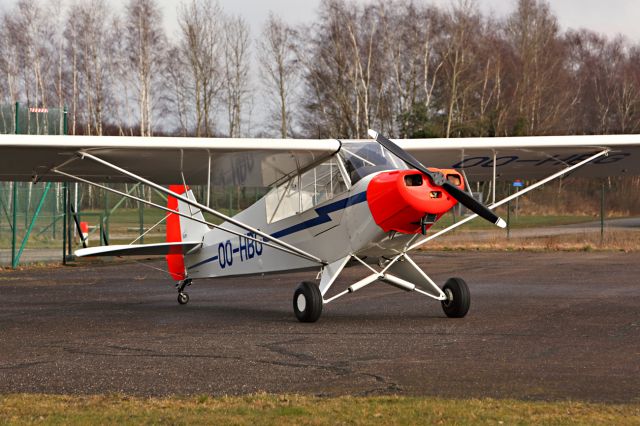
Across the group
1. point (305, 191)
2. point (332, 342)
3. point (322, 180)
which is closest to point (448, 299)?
point (322, 180)

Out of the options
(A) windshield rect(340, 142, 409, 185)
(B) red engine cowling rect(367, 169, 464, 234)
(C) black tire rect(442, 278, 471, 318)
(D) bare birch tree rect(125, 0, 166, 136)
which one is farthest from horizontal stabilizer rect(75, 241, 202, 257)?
(D) bare birch tree rect(125, 0, 166, 136)

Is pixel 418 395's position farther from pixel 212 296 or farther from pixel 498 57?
pixel 498 57

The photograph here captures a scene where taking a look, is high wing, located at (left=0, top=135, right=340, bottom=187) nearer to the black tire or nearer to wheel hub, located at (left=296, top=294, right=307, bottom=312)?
wheel hub, located at (left=296, top=294, right=307, bottom=312)

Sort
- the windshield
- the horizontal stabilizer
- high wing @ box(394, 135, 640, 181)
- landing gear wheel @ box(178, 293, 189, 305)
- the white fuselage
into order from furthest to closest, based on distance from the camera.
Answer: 1. landing gear wheel @ box(178, 293, 189, 305)
2. the horizontal stabilizer
3. high wing @ box(394, 135, 640, 181)
4. the white fuselage
5. the windshield

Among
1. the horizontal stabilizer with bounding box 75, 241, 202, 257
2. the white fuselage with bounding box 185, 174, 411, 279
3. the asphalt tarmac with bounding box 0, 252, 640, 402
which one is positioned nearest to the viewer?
the asphalt tarmac with bounding box 0, 252, 640, 402

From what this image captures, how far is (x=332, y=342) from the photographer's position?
1027cm

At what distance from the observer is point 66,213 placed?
986 inches

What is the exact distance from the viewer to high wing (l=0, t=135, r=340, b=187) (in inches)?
469

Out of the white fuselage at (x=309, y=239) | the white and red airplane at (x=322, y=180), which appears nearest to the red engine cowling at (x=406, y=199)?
the white and red airplane at (x=322, y=180)

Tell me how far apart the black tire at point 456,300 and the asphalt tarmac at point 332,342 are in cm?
19

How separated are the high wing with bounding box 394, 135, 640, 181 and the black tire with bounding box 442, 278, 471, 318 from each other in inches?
79.5

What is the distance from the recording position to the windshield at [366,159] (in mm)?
11859

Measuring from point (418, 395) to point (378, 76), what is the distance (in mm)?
48487

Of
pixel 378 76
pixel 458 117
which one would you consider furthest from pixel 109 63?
pixel 458 117
